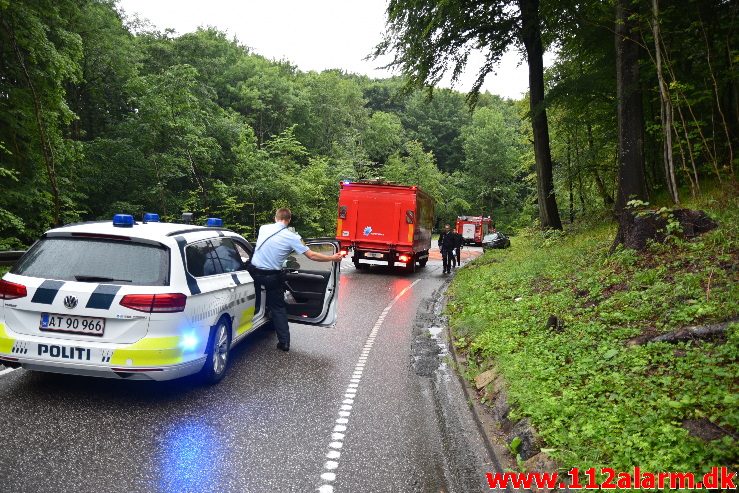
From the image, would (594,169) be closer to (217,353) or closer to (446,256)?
(446,256)

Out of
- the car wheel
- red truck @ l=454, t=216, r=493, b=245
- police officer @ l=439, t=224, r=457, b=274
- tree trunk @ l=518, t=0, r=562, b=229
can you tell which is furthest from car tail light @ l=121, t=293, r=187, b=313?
red truck @ l=454, t=216, r=493, b=245

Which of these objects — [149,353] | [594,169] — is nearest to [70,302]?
[149,353]

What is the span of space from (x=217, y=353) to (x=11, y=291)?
195 centimetres

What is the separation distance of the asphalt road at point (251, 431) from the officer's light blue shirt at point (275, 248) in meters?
1.23

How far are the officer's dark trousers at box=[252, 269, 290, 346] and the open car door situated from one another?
1.39 ft

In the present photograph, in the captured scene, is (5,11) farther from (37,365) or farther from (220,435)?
(220,435)

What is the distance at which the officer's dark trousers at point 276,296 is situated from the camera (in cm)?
640

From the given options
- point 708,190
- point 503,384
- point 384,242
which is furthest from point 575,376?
point 384,242

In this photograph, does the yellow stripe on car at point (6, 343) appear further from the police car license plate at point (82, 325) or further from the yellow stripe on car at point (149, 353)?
the yellow stripe on car at point (149, 353)

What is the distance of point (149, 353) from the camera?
433cm

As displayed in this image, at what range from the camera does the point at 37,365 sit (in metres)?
4.34

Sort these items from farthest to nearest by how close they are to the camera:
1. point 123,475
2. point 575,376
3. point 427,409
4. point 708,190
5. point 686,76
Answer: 1. point 686,76
2. point 708,190
3. point 427,409
4. point 575,376
5. point 123,475

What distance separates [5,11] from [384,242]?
13.1 m

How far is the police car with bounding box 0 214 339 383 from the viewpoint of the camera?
169 inches
